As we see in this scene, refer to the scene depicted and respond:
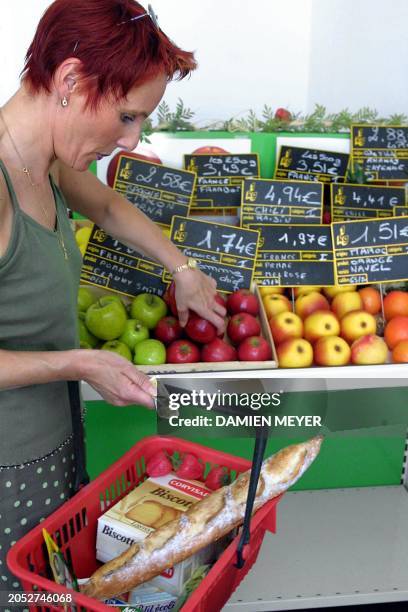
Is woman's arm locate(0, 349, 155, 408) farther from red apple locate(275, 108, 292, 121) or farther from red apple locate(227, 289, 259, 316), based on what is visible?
red apple locate(275, 108, 292, 121)

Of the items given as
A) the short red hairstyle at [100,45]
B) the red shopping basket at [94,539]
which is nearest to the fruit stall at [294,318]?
the red shopping basket at [94,539]

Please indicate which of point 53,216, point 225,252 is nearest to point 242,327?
point 225,252

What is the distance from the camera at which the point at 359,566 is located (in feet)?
6.89

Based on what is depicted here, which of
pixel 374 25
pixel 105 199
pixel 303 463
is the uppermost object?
pixel 374 25

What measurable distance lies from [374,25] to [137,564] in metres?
3.61

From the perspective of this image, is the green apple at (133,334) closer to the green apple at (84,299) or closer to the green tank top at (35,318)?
the green apple at (84,299)

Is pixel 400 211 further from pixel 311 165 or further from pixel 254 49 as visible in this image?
pixel 254 49

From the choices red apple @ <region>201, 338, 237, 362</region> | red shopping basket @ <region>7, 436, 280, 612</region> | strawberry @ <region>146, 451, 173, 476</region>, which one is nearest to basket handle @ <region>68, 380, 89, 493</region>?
red shopping basket @ <region>7, 436, 280, 612</region>

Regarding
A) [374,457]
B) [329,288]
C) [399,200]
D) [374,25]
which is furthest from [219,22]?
[374,457]

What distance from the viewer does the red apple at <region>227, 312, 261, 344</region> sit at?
6.77 ft

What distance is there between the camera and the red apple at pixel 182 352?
1986 mm

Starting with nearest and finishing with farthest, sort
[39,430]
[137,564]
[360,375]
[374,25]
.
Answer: [137,564], [39,430], [360,375], [374,25]

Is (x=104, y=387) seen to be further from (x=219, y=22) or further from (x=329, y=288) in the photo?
(x=219, y=22)

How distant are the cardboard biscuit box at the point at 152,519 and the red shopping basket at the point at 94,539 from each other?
1.5 inches
